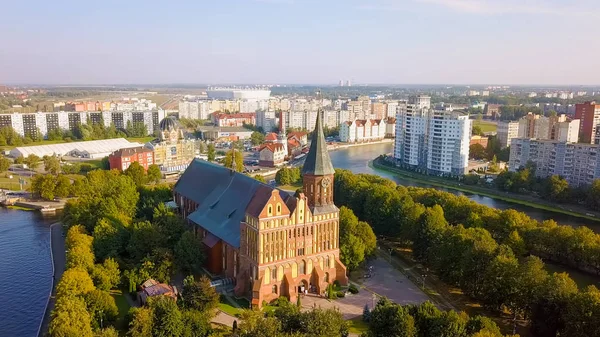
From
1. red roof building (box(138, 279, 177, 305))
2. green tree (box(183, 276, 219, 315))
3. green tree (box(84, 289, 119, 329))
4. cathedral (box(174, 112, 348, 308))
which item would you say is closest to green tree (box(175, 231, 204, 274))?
cathedral (box(174, 112, 348, 308))

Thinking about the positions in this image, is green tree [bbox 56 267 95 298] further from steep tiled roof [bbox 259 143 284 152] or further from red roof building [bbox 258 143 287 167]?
steep tiled roof [bbox 259 143 284 152]

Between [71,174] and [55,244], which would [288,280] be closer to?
[55,244]

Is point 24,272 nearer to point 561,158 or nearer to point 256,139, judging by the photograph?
point 561,158

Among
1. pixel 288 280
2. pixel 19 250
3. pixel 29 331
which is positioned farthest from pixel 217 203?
pixel 19 250

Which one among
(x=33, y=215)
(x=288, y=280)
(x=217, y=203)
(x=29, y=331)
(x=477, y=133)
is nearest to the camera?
(x=29, y=331)

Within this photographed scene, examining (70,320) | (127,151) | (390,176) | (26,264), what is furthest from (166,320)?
(390,176)

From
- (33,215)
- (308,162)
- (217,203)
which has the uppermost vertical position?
(308,162)

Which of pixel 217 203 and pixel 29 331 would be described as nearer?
pixel 29 331

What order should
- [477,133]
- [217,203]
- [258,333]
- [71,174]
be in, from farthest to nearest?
[477,133], [71,174], [217,203], [258,333]
